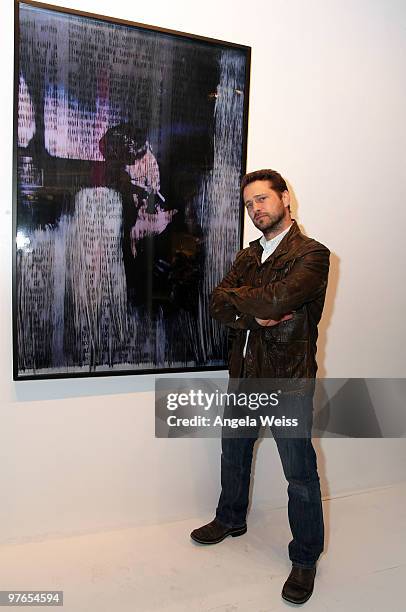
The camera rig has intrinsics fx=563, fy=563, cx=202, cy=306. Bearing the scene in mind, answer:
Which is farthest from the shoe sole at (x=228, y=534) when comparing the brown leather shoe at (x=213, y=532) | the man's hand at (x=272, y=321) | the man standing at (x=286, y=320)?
the man's hand at (x=272, y=321)

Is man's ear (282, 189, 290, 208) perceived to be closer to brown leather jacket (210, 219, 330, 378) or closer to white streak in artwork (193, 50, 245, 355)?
brown leather jacket (210, 219, 330, 378)

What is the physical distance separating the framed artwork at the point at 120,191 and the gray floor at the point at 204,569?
27.8 inches

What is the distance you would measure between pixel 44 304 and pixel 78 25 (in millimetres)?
1078

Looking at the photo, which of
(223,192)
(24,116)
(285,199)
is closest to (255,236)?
(223,192)

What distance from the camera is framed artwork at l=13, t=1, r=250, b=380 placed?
2.14 m

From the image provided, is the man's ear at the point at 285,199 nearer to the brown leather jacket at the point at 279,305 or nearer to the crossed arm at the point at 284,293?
the brown leather jacket at the point at 279,305

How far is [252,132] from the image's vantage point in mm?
2537

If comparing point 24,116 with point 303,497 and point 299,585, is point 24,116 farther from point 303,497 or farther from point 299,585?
point 299,585

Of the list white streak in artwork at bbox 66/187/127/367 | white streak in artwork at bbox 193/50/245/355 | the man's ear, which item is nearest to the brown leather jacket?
the man's ear

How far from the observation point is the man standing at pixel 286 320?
2.01 meters

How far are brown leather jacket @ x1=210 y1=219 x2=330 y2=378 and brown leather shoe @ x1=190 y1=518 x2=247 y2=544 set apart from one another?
673 mm

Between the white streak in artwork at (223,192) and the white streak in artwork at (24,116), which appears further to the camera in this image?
the white streak in artwork at (223,192)

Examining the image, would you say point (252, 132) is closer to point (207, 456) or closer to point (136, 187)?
point (136, 187)

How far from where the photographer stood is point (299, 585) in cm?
202
